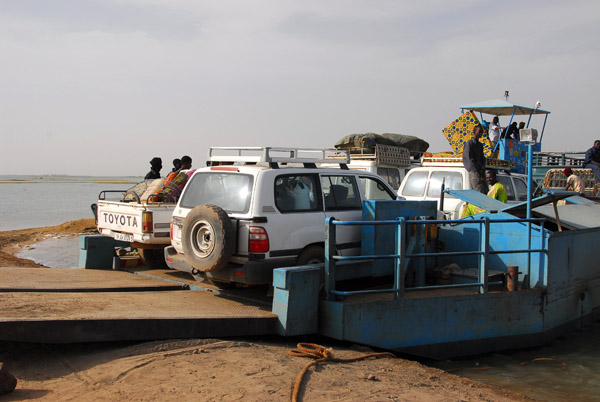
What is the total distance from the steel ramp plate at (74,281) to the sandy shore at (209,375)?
156 centimetres

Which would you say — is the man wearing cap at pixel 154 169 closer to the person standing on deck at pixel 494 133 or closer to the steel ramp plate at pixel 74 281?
the steel ramp plate at pixel 74 281

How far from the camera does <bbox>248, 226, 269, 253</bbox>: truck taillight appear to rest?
638 centimetres

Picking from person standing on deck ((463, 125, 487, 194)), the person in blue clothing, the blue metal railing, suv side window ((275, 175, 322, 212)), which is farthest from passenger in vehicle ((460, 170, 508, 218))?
the person in blue clothing

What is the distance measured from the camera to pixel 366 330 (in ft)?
20.3

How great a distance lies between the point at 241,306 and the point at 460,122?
10117 millimetres

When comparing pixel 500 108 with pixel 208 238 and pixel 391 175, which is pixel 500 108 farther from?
pixel 208 238

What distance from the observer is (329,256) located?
6.12 metres

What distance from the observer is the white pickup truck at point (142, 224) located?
8344 mm

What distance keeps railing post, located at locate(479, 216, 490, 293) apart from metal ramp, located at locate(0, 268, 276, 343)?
2743 mm

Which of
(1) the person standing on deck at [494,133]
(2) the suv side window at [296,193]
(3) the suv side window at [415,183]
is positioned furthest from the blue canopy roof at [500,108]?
(2) the suv side window at [296,193]

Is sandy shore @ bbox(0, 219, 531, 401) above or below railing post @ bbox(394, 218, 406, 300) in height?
below

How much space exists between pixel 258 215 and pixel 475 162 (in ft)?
18.5

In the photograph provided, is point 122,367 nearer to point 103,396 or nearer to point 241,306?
point 103,396

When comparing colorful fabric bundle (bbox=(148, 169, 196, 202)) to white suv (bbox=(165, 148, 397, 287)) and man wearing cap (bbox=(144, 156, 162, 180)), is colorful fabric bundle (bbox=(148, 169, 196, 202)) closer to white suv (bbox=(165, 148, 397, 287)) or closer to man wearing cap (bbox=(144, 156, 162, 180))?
white suv (bbox=(165, 148, 397, 287))
